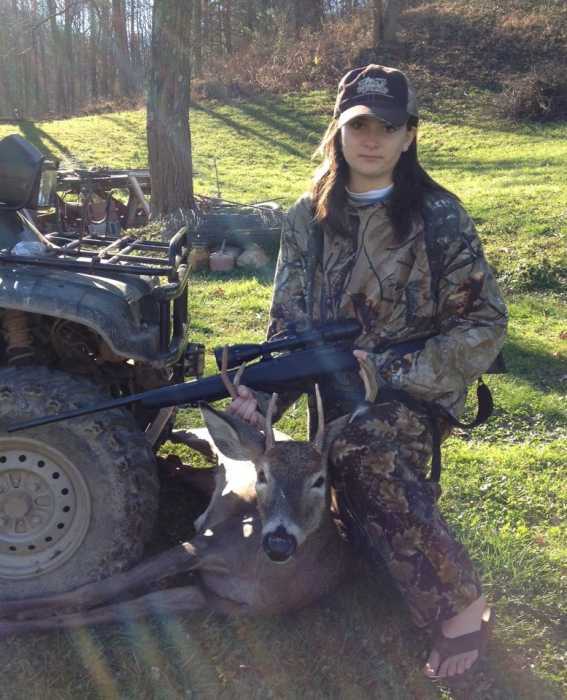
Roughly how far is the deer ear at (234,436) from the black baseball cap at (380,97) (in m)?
1.41

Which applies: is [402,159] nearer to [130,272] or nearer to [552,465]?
[130,272]

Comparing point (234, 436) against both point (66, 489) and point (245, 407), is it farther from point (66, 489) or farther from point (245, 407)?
point (66, 489)

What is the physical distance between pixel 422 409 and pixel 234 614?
120 centimetres

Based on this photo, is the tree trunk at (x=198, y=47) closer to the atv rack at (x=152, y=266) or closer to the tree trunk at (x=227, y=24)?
the tree trunk at (x=227, y=24)

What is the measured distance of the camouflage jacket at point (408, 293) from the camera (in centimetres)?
324

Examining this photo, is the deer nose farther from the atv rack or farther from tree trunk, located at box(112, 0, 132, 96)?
tree trunk, located at box(112, 0, 132, 96)

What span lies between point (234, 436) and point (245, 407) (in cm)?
16

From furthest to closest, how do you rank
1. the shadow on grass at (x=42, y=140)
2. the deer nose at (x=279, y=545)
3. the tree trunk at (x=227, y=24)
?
the tree trunk at (x=227, y=24) < the shadow on grass at (x=42, y=140) < the deer nose at (x=279, y=545)

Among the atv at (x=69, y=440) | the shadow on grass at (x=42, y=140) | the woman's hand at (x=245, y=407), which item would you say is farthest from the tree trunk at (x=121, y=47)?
the woman's hand at (x=245, y=407)

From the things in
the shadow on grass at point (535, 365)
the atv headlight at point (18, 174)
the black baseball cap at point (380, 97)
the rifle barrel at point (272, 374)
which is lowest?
the shadow on grass at point (535, 365)

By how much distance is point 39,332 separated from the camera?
347 centimetres

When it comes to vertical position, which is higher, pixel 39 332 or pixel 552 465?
pixel 39 332

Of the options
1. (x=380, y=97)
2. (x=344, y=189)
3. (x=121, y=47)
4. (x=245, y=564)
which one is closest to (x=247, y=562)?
(x=245, y=564)

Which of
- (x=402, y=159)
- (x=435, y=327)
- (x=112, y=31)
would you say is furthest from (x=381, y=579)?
(x=112, y=31)
